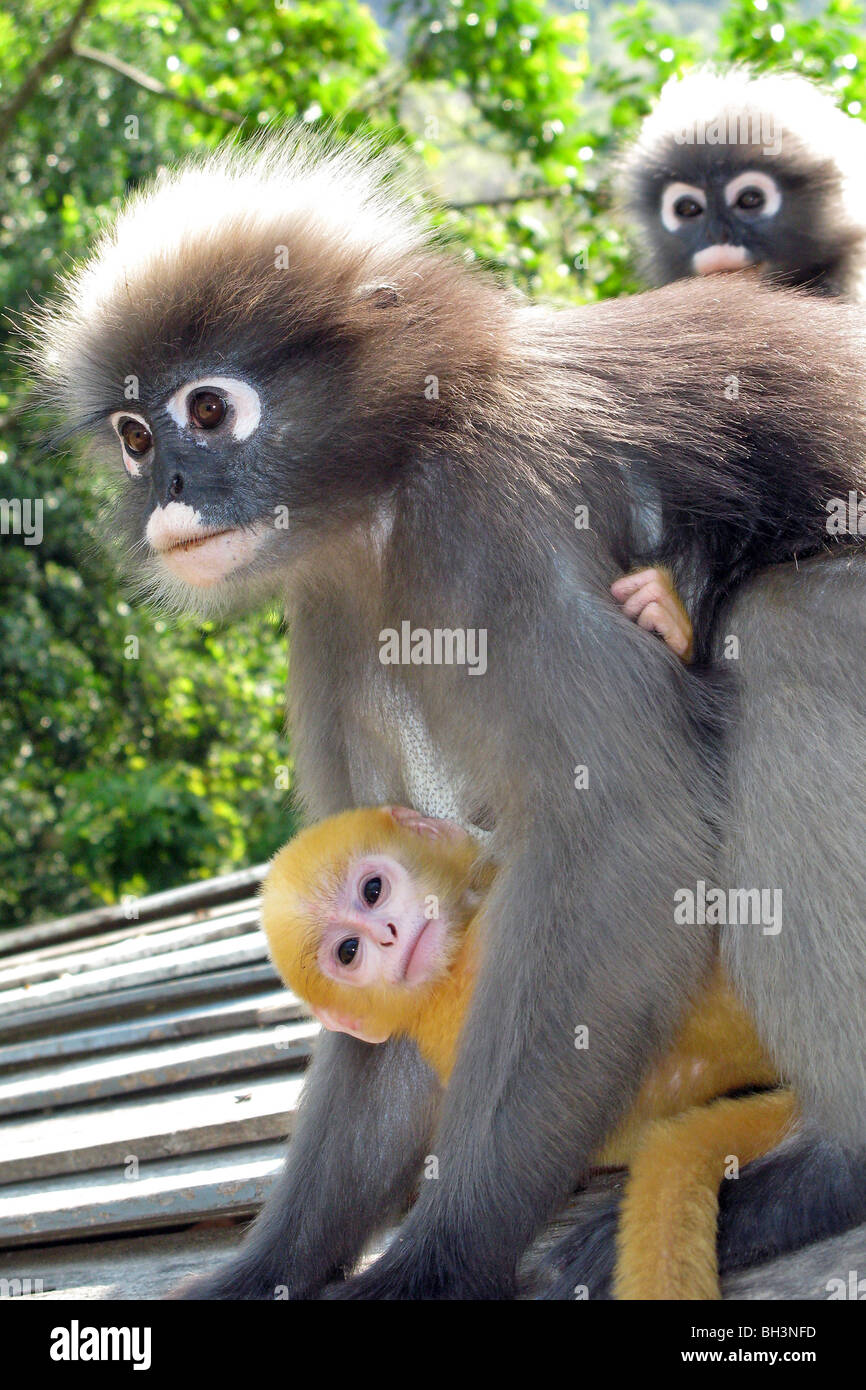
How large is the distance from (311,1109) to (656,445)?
1677 mm

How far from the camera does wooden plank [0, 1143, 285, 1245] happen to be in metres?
3.28

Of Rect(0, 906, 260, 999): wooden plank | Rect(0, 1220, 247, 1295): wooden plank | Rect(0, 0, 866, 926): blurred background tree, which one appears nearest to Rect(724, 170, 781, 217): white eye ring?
Rect(0, 0, 866, 926): blurred background tree

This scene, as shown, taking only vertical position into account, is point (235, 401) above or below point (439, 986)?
Answer: above

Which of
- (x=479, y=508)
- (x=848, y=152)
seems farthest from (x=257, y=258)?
(x=848, y=152)

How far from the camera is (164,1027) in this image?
4586mm

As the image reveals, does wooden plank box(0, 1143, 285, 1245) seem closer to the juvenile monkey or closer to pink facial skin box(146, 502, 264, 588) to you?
the juvenile monkey

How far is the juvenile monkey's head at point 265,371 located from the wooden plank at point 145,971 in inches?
82.5

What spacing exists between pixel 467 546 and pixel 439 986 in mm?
1003

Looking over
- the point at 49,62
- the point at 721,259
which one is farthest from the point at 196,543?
the point at 49,62

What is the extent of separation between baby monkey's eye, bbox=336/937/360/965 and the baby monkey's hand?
0.99 meters

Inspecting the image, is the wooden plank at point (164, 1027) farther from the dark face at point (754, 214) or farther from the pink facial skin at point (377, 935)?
the dark face at point (754, 214)

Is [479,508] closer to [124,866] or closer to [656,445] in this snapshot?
[656,445]

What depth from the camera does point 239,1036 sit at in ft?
14.3

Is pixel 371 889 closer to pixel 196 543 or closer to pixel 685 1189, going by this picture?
pixel 196 543
